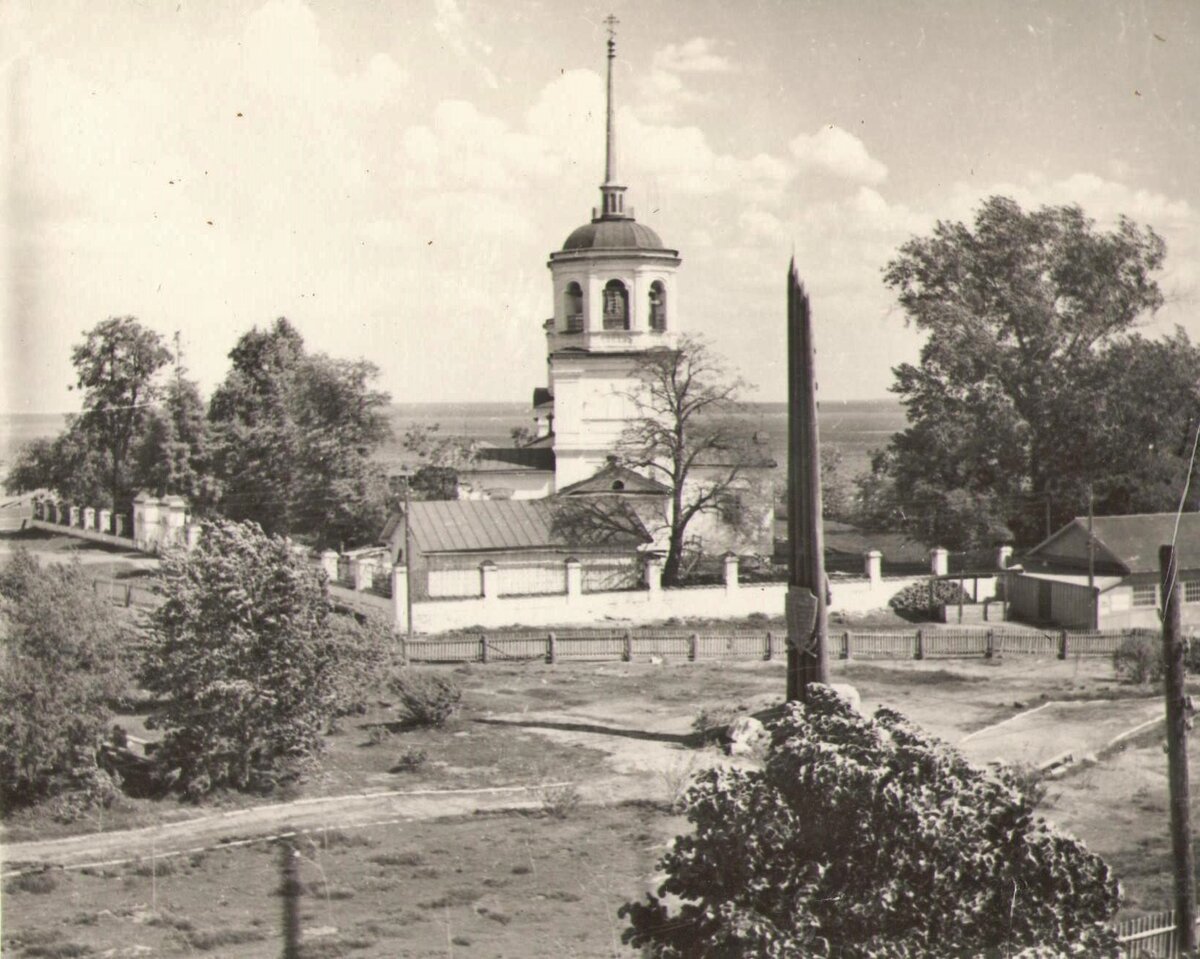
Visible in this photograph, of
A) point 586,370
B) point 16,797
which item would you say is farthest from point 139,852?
point 586,370

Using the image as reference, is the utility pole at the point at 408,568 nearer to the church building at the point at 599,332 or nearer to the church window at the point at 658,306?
the church building at the point at 599,332

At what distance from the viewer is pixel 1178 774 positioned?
1086 cm

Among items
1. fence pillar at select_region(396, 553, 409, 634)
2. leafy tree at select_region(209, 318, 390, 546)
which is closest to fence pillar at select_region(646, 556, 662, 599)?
fence pillar at select_region(396, 553, 409, 634)

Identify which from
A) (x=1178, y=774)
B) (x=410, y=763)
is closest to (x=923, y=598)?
(x=410, y=763)

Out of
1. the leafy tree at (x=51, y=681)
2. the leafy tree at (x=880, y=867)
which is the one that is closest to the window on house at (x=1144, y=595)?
the leafy tree at (x=51, y=681)

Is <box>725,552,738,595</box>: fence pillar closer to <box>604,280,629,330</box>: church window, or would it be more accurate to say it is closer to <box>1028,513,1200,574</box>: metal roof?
<box>1028,513,1200,574</box>: metal roof

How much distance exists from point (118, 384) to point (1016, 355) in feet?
90.4

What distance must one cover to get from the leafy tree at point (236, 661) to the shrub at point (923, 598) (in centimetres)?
1786

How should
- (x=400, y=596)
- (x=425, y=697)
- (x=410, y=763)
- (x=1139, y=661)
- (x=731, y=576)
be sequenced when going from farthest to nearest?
1. (x=731, y=576)
2. (x=400, y=596)
3. (x=1139, y=661)
4. (x=425, y=697)
5. (x=410, y=763)

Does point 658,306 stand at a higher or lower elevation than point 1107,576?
higher

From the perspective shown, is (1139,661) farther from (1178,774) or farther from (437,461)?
(437,461)

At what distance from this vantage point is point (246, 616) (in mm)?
15914

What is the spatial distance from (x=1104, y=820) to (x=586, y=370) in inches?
964

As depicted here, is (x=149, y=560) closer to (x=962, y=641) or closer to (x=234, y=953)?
(x=962, y=641)
